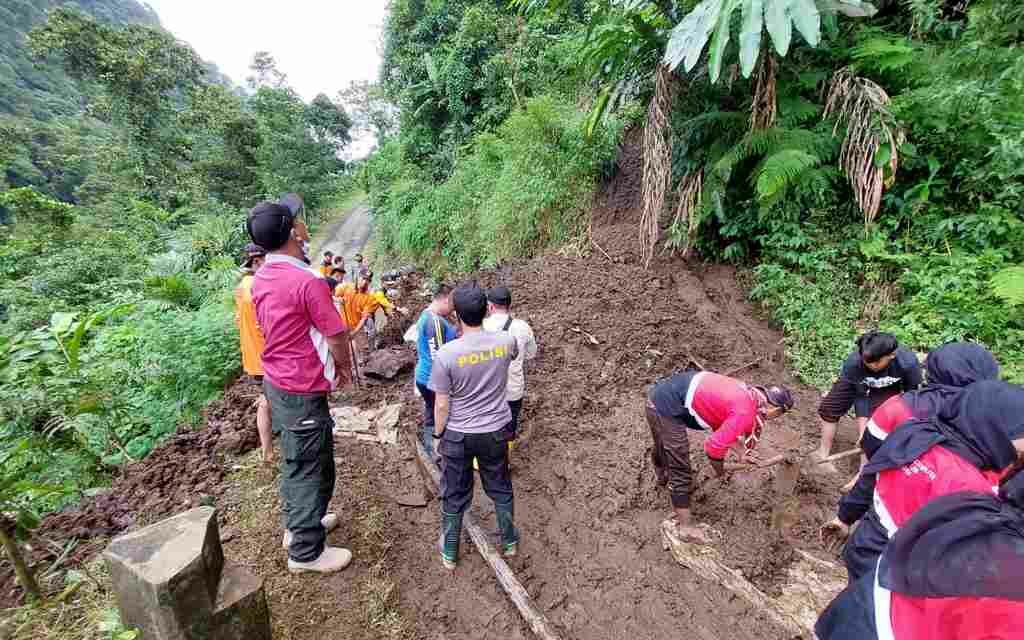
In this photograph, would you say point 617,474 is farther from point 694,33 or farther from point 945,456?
point 694,33

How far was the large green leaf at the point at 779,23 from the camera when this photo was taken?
11.5 ft

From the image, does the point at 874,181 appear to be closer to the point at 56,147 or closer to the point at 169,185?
the point at 169,185

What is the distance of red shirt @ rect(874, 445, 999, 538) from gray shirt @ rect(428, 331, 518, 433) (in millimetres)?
1990

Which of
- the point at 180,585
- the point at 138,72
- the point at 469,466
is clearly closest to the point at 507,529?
the point at 469,466

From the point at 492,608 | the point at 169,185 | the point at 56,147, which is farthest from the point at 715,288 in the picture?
the point at 56,147

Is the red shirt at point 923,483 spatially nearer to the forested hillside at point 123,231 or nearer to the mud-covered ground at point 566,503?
the mud-covered ground at point 566,503

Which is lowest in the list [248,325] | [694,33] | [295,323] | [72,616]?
[72,616]

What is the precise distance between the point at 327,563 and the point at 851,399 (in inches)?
167

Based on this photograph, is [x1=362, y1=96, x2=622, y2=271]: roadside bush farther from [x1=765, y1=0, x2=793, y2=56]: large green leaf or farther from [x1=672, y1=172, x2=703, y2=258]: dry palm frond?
[x1=765, y1=0, x2=793, y2=56]: large green leaf

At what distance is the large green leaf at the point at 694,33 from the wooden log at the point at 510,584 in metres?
4.13

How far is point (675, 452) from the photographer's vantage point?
3.31 m

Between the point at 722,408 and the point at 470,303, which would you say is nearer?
the point at 470,303

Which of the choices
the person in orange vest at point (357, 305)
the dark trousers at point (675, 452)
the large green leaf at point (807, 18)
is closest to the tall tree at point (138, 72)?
the person in orange vest at point (357, 305)

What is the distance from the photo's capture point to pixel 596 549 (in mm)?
3443
